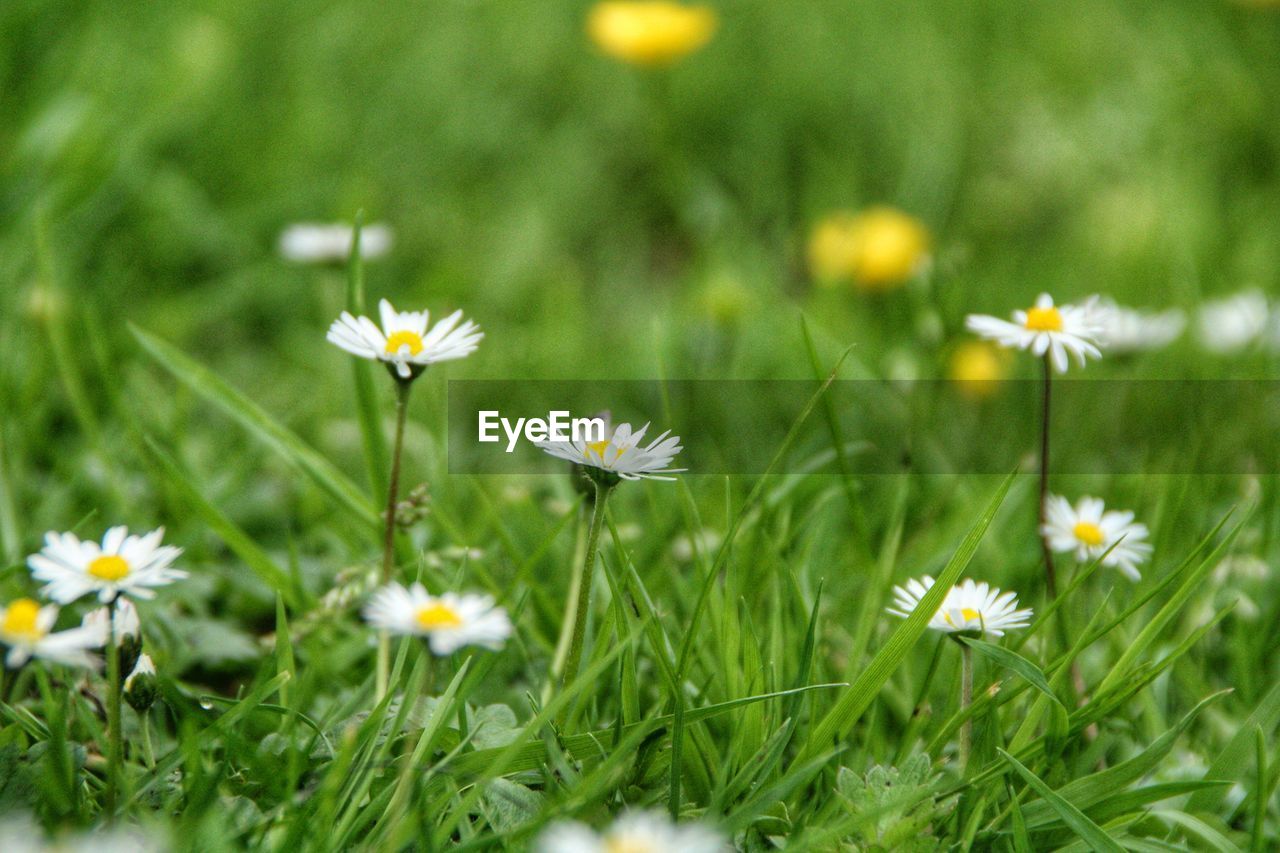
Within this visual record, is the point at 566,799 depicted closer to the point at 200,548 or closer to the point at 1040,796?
the point at 1040,796

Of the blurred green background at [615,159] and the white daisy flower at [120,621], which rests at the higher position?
the blurred green background at [615,159]

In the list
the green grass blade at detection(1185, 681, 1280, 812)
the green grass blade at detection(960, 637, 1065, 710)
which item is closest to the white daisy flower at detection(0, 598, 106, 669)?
the green grass blade at detection(960, 637, 1065, 710)

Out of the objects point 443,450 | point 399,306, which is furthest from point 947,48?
point 443,450

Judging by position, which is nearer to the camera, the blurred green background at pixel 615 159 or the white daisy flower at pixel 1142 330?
the white daisy flower at pixel 1142 330

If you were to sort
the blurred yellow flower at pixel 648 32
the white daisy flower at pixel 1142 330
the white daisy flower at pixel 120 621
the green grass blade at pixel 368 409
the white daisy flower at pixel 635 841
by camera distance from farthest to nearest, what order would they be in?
the blurred yellow flower at pixel 648 32
the white daisy flower at pixel 1142 330
the green grass blade at pixel 368 409
the white daisy flower at pixel 120 621
the white daisy flower at pixel 635 841

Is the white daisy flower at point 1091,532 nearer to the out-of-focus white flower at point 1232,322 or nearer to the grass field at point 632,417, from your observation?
the grass field at point 632,417

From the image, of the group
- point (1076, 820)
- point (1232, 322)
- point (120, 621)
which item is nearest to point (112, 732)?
point (120, 621)

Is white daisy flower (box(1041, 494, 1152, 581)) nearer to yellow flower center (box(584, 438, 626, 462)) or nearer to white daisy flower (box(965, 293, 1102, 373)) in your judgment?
white daisy flower (box(965, 293, 1102, 373))

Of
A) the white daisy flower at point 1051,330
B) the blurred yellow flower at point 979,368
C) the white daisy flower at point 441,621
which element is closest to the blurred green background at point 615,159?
the blurred yellow flower at point 979,368
